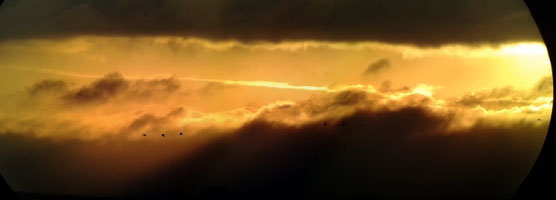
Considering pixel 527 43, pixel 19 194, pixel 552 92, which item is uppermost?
pixel 527 43

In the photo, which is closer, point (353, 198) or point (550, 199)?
point (550, 199)

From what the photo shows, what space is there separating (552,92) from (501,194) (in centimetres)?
382

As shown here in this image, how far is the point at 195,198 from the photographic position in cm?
2706

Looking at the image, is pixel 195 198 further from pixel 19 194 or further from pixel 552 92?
pixel 552 92

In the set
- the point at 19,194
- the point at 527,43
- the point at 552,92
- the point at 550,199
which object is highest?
the point at 527,43

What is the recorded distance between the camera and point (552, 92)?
2483 cm

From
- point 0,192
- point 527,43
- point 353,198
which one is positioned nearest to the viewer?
point 0,192

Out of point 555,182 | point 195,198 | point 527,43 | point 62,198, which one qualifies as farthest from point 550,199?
point 62,198

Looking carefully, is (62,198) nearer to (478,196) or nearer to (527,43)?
(478,196)

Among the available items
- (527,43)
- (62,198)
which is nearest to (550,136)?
(527,43)

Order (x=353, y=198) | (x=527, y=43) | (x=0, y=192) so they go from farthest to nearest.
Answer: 1. (x=353, y=198)
2. (x=527, y=43)
3. (x=0, y=192)

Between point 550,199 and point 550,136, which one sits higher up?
point 550,136

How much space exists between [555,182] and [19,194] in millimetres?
17809

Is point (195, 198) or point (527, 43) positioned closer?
point (527, 43)
